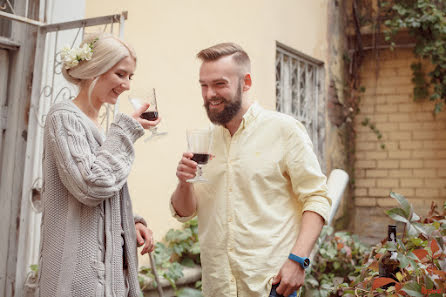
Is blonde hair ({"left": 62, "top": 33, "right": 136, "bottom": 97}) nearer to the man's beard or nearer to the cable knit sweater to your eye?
the cable knit sweater

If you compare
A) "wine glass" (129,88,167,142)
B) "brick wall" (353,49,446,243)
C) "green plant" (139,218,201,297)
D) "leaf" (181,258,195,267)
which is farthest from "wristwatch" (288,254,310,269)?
"brick wall" (353,49,446,243)

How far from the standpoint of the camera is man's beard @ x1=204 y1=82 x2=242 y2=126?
1.90m

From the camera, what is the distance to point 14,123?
2.77 m

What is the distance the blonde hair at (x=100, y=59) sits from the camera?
1.71m

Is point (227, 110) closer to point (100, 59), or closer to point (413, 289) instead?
point (100, 59)

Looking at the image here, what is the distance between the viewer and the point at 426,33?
20.7 feet

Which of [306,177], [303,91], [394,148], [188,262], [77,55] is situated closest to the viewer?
[77,55]

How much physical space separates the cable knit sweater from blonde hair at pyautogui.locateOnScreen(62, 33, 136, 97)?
124 millimetres

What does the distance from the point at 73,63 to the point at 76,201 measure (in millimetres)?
482

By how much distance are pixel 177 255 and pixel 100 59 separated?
2.22m

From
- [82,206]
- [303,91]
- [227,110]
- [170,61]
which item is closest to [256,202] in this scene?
[227,110]

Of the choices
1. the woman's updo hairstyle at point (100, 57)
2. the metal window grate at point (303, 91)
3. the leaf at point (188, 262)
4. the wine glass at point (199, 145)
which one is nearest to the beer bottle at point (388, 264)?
the wine glass at point (199, 145)

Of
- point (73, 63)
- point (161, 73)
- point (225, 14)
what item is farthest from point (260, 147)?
point (225, 14)


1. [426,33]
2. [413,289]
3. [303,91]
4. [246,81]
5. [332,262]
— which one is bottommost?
[332,262]
